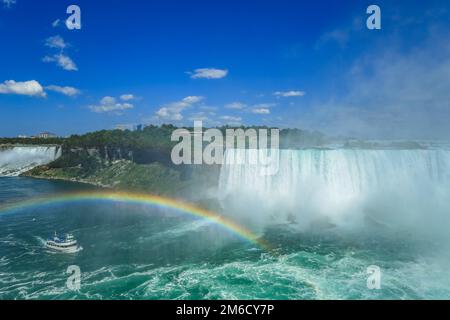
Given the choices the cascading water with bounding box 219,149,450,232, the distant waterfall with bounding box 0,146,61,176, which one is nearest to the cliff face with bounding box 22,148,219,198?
the distant waterfall with bounding box 0,146,61,176

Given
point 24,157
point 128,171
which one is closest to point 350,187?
point 128,171

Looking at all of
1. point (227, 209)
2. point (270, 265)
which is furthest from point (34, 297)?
point (227, 209)

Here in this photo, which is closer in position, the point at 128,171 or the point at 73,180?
the point at 128,171

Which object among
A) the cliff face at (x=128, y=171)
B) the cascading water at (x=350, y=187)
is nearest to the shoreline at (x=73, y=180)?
the cliff face at (x=128, y=171)

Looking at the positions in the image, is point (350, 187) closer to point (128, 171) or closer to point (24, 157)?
point (128, 171)

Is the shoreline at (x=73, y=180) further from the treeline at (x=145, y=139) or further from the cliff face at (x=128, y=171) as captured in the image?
the treeline at (x=145, y=139)
